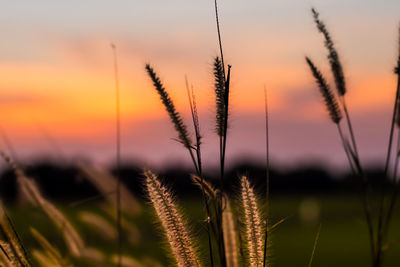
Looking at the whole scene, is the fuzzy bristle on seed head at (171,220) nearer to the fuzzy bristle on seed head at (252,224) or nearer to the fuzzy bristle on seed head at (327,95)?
the fuzzy bristle on seed head at (252,224)

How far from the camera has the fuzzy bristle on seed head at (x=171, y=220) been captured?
1.31 metres

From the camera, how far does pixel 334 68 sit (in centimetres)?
159

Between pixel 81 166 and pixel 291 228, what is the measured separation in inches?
1023

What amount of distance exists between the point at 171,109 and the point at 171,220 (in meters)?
0.25

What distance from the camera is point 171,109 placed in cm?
136

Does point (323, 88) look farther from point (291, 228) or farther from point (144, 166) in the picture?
point (291, 228)

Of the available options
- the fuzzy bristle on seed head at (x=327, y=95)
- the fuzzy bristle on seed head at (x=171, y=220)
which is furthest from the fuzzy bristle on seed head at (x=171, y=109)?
the fuzzy bristle on seed head at (x=327, y=95)

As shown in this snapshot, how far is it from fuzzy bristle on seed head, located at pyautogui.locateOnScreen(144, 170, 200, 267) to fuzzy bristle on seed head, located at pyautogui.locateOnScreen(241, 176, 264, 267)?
0.15 meters

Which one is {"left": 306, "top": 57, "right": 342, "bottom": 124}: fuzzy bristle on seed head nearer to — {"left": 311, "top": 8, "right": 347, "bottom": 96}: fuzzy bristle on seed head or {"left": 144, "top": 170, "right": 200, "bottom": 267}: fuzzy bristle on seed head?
{"left": 311, "top": 8, "right": 347, "bottom": 96}: fuzzy bristle on seed head

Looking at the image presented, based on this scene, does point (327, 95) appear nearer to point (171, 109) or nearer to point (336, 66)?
point (336, 66)

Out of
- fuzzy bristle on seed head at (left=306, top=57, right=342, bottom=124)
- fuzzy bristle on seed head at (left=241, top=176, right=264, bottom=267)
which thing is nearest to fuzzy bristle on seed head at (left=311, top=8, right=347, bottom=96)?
fuzzy bristle on seed head at (left=306, top=57, right=342, bottom=124)

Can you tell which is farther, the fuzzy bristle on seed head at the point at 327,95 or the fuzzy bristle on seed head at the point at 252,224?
the fuzzy bristle on seed head at the point at 327,95

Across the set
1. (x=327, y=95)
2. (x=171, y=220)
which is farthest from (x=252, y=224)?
(x=327, y=95)

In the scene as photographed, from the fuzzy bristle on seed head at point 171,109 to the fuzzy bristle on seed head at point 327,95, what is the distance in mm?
406
